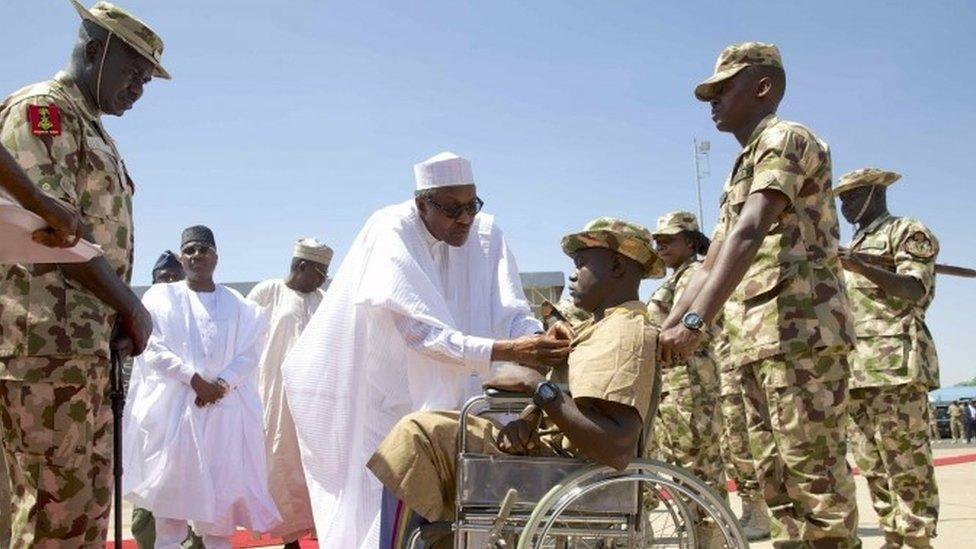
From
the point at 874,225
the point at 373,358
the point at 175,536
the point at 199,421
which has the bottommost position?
the point at 175,536

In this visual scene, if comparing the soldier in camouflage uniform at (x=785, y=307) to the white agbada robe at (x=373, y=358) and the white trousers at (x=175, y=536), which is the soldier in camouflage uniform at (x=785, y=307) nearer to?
the white agbada robe at (x=373, y=358)

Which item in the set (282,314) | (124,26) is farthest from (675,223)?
(124,26)

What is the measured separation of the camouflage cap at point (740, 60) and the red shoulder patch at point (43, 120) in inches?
96.0

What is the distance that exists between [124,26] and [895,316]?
4642mm

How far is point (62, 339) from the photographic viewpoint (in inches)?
125

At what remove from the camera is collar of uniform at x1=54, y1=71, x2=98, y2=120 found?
135 inches

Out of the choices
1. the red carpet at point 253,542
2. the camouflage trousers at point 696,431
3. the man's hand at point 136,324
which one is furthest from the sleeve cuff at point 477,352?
the red carpet at point 253,542

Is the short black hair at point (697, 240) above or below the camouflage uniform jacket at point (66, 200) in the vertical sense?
above

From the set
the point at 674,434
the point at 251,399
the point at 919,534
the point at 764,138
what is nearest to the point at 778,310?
the point at 764,138

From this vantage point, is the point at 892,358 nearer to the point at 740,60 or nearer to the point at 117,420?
the point at 740,60

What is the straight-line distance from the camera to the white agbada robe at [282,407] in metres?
6.33

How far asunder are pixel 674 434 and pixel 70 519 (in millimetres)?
4748

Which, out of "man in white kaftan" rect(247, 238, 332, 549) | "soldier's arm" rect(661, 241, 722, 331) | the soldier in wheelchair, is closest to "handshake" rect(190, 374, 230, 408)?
"man in white kaftan" rect(247, 238, 332, 549)

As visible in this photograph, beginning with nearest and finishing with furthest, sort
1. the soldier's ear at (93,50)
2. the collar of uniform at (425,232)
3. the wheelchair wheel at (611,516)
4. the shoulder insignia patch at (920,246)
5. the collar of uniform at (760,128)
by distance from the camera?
1. the wheelchair wheel at (611,516)
2. the soldier's ear at (93,50)
3. the collar of uniform at (760,128)
4. the collar of uniform at (425,232)
5. the shoulder insignia patch at (920,246)
